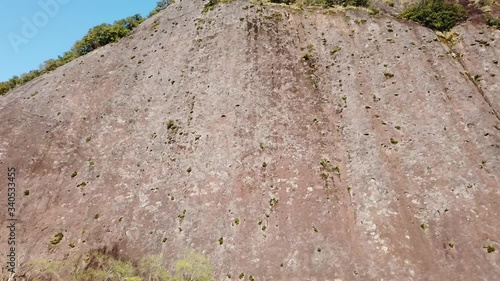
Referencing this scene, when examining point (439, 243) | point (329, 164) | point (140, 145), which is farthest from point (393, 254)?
point (140, 145)

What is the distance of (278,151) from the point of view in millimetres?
23891

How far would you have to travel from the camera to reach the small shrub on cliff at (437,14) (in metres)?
30.1

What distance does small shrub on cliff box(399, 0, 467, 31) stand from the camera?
30.1 m

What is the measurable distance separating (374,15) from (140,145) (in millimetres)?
21801

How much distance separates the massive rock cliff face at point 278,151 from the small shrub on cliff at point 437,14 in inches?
42.5

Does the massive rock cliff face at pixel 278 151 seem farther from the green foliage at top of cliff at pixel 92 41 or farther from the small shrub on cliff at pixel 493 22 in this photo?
the green foliage at top of cliff at pixel 92 41

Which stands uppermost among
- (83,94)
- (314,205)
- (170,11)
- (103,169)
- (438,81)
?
(170,11)

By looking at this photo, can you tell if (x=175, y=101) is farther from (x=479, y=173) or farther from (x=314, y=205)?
(x=479, y=173)

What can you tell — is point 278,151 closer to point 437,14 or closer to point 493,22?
point 437,14

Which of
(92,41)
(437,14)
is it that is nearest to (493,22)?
(437,14)

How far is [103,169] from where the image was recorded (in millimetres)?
24703

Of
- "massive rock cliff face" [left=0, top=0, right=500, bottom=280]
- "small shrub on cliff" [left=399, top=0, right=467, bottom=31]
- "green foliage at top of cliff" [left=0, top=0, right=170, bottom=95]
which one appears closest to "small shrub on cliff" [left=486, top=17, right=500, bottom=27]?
"massive rock cliff face" [left=0, top=0, right=500, bottom=280]

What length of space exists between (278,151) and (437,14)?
18148 millimetres

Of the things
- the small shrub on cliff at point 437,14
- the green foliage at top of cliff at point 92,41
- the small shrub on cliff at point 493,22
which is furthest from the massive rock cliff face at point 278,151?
the green foliage at top of cliff at point 92,41
